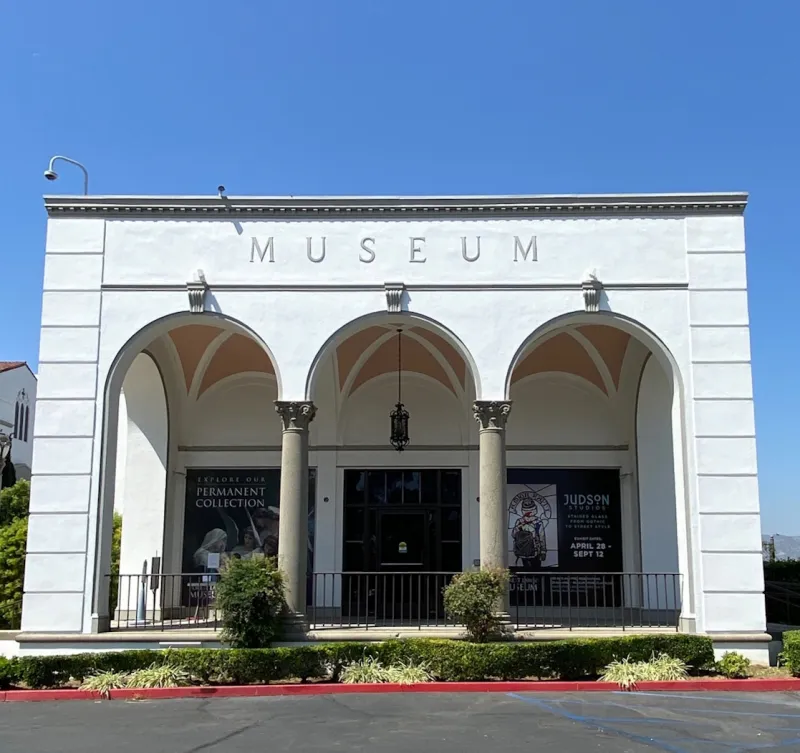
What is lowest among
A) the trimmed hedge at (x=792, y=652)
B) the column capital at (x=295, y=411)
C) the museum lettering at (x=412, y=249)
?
the trimmed hedge at (x=792, y=652)

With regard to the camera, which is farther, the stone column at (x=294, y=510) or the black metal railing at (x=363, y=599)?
the black metal railing at (x=363, y=599)

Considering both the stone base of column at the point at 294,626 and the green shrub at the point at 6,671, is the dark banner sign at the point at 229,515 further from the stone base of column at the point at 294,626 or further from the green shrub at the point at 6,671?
the green shrub at the point at 6,671

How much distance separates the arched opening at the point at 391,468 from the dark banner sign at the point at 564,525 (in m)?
1.12

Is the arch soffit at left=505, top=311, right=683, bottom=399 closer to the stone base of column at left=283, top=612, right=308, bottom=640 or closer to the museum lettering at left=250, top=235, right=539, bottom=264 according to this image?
the museum lettering at left=250, top=235, right=539, bottom=264

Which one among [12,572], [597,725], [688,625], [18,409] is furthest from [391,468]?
[18,409]

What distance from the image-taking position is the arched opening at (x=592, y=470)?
17500 millimetres

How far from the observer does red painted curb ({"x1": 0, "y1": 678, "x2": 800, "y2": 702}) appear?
12133 mm

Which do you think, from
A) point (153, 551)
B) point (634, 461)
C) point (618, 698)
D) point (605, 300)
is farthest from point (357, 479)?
point (618, 698)

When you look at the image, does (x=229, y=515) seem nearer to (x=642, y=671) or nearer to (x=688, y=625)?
(x=642, y=671)

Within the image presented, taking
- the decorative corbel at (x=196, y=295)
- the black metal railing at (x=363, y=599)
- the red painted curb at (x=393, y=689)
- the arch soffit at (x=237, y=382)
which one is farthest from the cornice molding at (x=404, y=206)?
the red painted curb at (x=393, y=689)

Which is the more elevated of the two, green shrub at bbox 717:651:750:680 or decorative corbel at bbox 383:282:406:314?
decorative corbel at bbox 383:282:406:314

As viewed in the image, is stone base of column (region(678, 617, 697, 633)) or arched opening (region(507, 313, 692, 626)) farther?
arched opening (region(507, 313, 692, 626))

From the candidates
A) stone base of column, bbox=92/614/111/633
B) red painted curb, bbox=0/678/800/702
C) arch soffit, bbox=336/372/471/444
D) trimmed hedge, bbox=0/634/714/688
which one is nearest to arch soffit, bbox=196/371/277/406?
arch soffit, bbox=336/372/471/444

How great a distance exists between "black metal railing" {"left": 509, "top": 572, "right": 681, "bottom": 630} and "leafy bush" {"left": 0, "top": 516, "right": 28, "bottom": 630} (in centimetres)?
919
